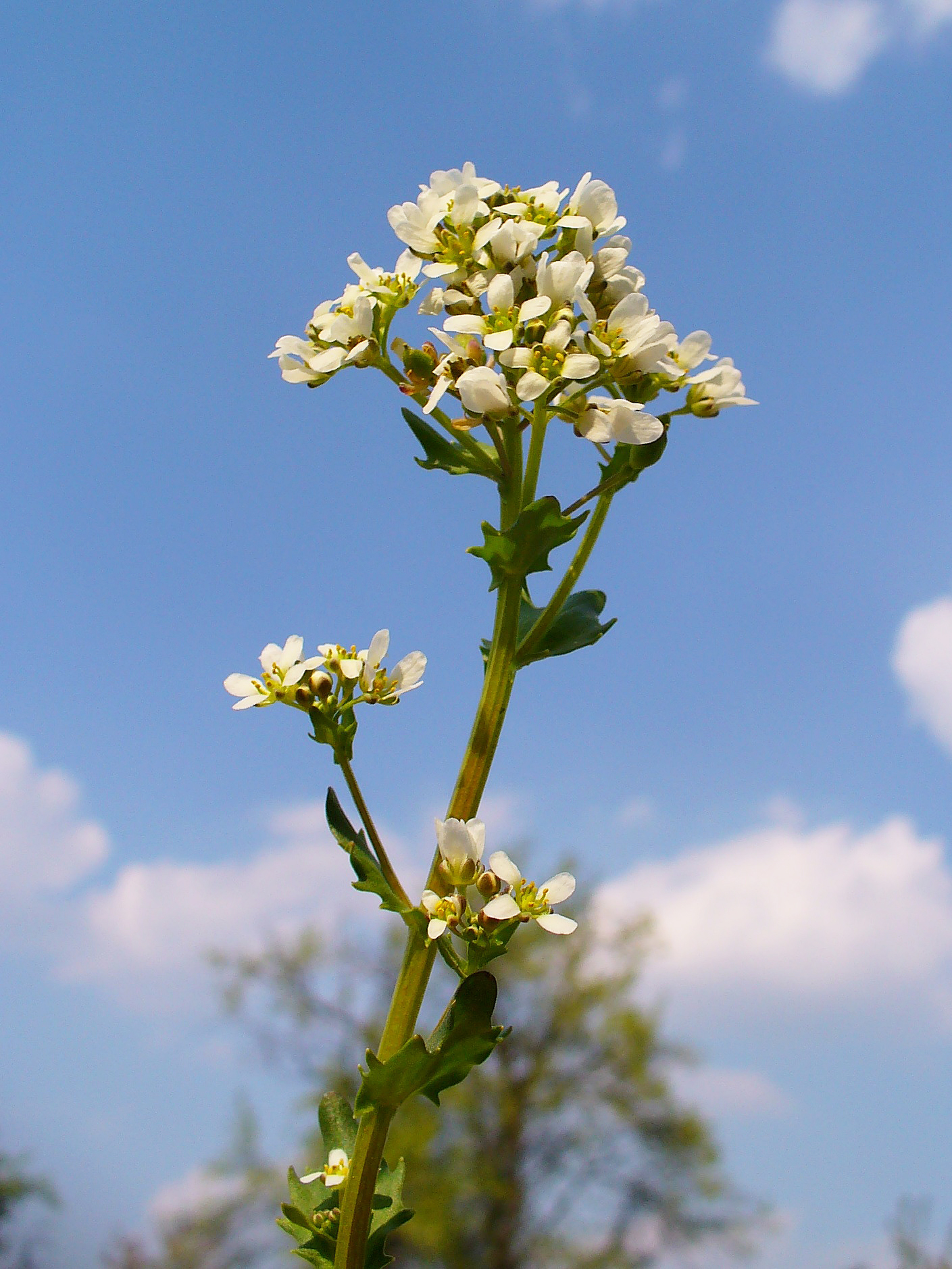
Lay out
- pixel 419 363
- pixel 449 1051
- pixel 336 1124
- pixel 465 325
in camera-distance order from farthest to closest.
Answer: pixel 336 1124 < pixel 419 363 < pixel 465 325 < pixel 449 1051

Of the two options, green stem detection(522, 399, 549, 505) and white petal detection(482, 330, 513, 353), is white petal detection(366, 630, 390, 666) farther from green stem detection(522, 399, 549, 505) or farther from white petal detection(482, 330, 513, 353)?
white petal detection(482, 330, 513, 353)

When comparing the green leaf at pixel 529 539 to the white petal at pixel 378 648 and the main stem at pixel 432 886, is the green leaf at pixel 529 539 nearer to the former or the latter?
the main stem at pixel 432 886

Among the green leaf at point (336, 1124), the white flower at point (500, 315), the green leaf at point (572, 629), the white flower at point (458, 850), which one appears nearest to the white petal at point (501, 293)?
the white flower at point (500, 315)

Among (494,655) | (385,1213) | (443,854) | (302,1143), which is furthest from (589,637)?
(302,1143)

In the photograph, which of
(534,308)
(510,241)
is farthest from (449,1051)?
(510,241)

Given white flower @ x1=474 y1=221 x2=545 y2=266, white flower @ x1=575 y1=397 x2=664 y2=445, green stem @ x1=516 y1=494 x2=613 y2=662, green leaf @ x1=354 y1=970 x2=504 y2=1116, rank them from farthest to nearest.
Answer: green stem @ x1=516 y1=494 x2=613 y2=662 < white flower @ x1=474 y1=221 x2=545 y2=266 < white flower @ x1=575 y1=397 x2=664 y2=445 < green leaf @ x1=354 y1=970 x2=504 y2=1116

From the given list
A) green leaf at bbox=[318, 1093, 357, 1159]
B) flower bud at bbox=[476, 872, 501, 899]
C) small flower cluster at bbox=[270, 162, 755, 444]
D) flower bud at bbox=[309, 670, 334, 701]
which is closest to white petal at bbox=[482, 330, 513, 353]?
small flower cluster at bbox=[270, 162, 755, 444]

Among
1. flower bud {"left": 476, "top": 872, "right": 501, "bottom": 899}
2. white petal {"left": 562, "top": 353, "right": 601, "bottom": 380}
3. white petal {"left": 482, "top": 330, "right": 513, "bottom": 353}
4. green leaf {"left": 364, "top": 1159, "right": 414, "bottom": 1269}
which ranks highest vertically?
white petal {"left": 482, "top": 330, "right": 513, "bottom": 353}

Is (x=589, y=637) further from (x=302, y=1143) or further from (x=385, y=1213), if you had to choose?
(x=302, y=1143)

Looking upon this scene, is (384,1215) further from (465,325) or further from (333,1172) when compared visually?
(465,325)
